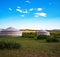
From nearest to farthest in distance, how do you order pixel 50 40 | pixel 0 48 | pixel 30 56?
pixel 30 56 → pixel 0 48 → pixel 50 40

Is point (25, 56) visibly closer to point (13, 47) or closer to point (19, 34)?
point (13, 47)

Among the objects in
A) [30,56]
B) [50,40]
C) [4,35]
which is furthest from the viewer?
[4,35]

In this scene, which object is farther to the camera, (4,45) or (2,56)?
(4,45)

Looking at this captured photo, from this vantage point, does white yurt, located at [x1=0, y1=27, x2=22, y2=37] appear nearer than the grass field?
No

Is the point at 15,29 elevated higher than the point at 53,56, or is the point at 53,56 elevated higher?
the point at 15,29

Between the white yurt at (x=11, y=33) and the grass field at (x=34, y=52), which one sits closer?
the grass field at (x=34, y=52)

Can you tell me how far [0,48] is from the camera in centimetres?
1491

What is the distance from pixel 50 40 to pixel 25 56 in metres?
11.9

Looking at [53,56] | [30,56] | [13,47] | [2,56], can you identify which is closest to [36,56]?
[30,56]

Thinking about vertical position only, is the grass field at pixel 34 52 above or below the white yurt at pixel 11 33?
below

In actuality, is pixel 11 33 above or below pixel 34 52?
above

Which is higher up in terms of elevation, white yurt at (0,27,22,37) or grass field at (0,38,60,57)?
white yurt at (0,27,22,37)

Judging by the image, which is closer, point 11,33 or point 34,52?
point 34,52

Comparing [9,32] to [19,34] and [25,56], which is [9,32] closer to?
[19,34]
